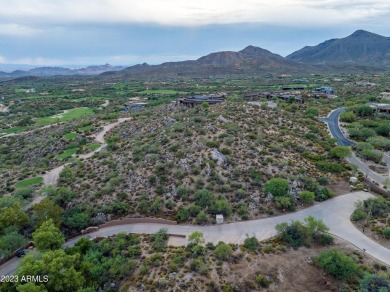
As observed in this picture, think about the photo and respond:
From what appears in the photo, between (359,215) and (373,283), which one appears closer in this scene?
(373,283)

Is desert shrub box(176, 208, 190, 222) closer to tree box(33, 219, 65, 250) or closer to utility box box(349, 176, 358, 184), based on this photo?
tree box(33, 219, 65, 250)

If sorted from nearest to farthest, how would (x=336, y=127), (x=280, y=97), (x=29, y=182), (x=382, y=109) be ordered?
(x=29, y=182), (x=336, y=127), (x=382, y=109), (x=280, y=97)

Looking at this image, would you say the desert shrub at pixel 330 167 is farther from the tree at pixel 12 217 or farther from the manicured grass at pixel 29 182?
the manicured grass at pixel 29 182

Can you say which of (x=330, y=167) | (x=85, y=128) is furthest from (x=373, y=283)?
(x=85, y=128)

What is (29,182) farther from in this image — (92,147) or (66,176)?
(92,147)

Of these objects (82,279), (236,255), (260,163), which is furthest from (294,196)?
(82,279)

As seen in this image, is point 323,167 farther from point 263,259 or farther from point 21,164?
point 21,164

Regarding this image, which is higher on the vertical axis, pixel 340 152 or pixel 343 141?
pixel 340 152
